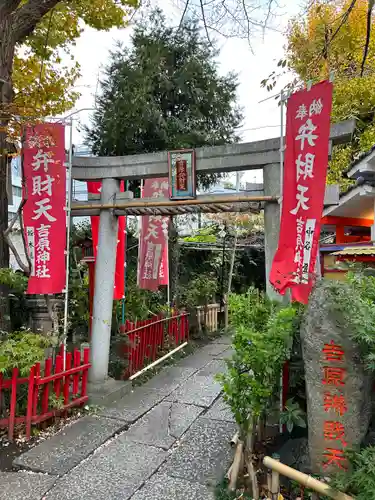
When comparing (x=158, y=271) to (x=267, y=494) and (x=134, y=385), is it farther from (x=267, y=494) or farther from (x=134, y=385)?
(x=267, y=494)

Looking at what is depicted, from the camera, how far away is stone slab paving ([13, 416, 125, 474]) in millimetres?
4109

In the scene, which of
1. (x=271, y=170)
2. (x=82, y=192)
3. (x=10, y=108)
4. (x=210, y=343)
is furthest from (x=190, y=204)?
(x=82, y=192)

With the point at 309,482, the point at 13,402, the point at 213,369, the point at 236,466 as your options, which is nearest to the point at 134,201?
the point at 13,402

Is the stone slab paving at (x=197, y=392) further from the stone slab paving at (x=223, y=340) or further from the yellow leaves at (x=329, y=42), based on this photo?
the yellow leaves at (x=329, y=42)

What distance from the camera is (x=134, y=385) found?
22.8 ft

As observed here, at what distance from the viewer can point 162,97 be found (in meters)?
12.0

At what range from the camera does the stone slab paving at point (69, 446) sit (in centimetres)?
411

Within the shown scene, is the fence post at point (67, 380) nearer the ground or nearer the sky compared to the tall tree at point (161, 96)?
nearer the ground

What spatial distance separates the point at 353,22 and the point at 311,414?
1367cm

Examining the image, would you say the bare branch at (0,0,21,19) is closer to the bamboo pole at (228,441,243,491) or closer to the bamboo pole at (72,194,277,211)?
the bamboo pole at (72,194,277,211)

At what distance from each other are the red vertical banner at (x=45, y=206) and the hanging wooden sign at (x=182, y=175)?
1.66 m

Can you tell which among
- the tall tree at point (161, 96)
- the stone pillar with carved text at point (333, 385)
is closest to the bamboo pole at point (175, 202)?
the stone pillar with carved text at point (333, 385)

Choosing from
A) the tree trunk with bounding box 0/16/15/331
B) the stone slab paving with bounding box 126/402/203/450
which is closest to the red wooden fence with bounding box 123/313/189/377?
the stone slab paving with bounding box 126/402/203/450

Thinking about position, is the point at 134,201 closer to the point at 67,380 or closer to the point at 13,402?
the point at 67,380
